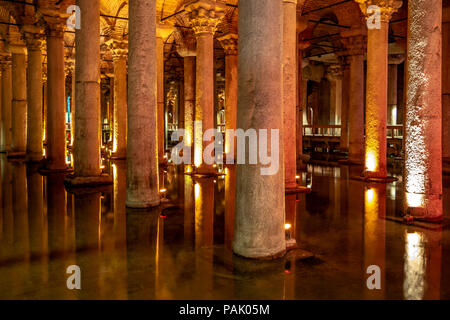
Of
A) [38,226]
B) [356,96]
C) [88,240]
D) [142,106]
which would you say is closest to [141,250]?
[88,240]

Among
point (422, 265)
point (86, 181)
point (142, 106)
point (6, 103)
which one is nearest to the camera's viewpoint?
point (422, 265)

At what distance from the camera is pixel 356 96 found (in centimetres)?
1547

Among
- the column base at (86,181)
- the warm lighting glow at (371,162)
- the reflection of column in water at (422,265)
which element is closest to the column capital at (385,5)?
the warm lighting glow at (371,162)

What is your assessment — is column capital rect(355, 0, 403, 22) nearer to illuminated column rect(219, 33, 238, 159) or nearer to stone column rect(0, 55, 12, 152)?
illuminated column rect(219, 33, 238, 159)

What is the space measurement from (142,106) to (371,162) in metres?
7.08

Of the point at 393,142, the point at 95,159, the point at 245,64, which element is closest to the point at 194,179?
the point at 95,159

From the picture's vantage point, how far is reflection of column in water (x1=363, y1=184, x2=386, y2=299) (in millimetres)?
3797

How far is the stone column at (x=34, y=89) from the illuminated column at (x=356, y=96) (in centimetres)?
1207

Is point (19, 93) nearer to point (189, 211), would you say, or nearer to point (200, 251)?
point (189, 211)

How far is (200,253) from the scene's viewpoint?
4762 millimetres

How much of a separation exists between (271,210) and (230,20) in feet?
42.2

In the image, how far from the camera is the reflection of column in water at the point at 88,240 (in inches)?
146

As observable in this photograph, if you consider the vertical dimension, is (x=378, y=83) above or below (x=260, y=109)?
above

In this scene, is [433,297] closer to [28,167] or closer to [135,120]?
[135,120]
